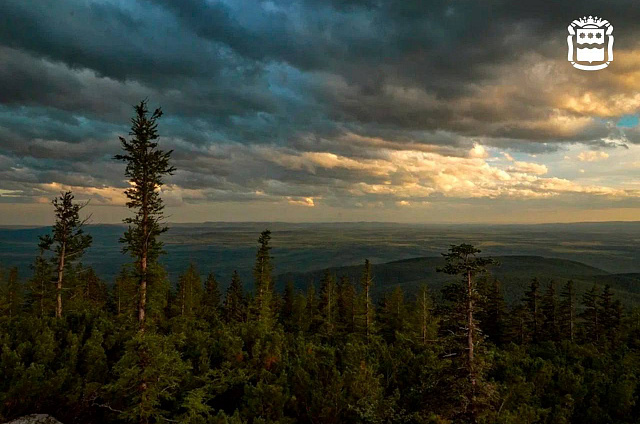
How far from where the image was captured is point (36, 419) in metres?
14.9

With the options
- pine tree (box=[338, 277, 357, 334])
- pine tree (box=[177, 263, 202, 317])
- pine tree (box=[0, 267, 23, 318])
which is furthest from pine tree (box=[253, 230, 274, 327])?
pine tree (box=[0, 267, 23, 318])

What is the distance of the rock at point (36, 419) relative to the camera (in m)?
14.5

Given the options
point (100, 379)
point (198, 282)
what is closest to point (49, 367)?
point (100, 379)

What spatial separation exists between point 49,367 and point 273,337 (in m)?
11.3

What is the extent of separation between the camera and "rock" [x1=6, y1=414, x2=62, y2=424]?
571 inches

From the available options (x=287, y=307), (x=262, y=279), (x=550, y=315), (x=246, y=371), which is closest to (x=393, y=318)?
(x=287, y=307)

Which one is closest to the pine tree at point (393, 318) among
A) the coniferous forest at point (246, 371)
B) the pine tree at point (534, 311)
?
the pine tree at point (534, 311)

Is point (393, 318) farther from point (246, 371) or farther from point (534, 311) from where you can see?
point (246, 371)

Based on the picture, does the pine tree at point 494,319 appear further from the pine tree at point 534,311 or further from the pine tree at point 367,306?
the pine tree at point 367,306

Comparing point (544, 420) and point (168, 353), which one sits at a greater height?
point (168, 353)

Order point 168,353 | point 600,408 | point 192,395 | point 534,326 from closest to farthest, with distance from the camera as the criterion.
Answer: point 192,395, point 168,353, point 600,408, point 534,326

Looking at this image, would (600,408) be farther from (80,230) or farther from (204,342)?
(80,230)

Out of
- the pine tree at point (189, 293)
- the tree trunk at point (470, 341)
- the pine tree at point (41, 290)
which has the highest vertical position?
the tree trunk at point (470, 341)

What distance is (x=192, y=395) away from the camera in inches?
614
